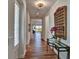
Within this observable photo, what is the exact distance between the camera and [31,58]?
6398mm
